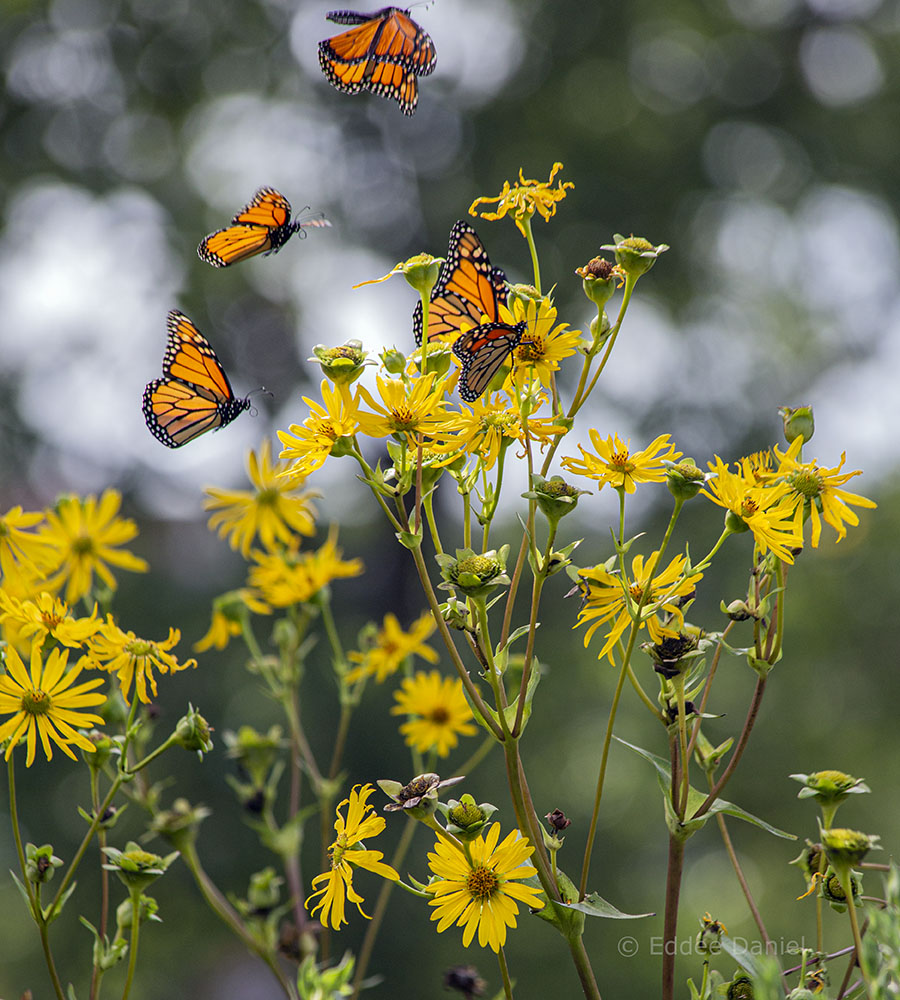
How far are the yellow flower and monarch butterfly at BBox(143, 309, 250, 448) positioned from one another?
6 centimetres

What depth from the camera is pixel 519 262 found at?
523cm

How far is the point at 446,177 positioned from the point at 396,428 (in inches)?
205

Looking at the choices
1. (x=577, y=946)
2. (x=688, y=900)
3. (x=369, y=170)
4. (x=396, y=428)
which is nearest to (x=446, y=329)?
(x=396, y=428)

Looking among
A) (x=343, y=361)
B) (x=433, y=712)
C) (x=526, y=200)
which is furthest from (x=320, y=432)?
(x=433, y=712)

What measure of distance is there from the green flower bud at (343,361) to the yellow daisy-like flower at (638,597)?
213mm

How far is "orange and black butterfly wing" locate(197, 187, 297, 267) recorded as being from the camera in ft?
2.95

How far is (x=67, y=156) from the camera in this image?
5441 millimetres

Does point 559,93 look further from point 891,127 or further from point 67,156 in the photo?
point 67,156

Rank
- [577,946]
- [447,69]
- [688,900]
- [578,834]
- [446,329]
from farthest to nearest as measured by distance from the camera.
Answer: [447,69]
[578,834]
[688,900]
[446,329]
[577,946]

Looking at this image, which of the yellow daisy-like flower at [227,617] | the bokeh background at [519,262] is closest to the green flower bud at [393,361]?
the yellow daisy-like flower at [227,617]

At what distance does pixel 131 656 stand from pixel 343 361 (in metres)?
0.28

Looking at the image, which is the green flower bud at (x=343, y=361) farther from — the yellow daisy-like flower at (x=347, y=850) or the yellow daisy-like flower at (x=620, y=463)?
the yellow daisy-like flower at (x=347, y=850)

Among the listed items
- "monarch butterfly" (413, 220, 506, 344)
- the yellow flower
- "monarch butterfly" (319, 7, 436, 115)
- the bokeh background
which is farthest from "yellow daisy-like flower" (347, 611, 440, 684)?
the bokeh background

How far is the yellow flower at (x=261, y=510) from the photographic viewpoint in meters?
1.02
